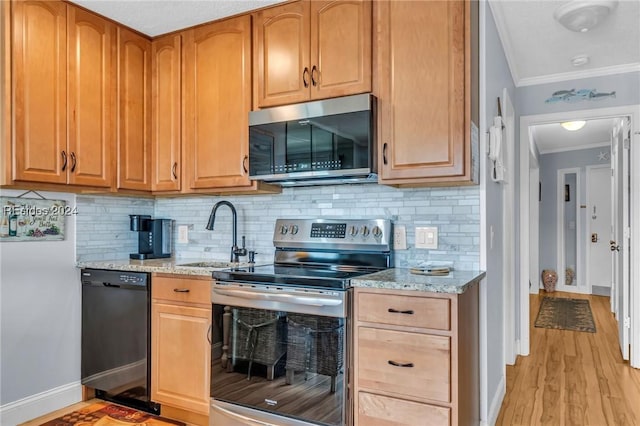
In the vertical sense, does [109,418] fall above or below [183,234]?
below

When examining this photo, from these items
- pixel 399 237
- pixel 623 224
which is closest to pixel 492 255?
pixel 399 237

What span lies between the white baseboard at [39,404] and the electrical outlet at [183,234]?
1.10 m

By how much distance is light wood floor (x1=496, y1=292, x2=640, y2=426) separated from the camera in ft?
8.42

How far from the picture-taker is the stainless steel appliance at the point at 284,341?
192cm

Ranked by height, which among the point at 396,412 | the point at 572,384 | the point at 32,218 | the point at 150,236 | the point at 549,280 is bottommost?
the point at 572,384

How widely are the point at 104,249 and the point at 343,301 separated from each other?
74.9 inches

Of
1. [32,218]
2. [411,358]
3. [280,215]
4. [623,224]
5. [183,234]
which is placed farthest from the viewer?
[623,224]

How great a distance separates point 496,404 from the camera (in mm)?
2533

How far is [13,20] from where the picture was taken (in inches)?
87.5

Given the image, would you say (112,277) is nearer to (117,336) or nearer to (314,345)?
(117,336)

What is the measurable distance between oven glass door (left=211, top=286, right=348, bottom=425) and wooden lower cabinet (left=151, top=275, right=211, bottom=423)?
0.39ft

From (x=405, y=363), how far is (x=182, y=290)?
1266 millimetres

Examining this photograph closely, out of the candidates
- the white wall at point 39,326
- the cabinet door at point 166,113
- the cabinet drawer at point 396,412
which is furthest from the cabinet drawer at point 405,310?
the white wall at point 39,326

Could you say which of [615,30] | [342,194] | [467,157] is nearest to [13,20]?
[342,194]
